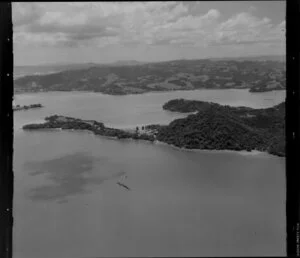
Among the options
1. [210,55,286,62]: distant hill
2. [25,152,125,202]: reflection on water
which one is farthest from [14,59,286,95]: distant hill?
[25,152,125,202]: reflection on water

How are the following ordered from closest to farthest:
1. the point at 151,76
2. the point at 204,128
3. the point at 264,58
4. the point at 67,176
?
the point at 264,58
the point at 67,176
the point at 151,76
the point at 204,128

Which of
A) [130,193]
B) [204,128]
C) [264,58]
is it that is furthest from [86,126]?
[264,58]

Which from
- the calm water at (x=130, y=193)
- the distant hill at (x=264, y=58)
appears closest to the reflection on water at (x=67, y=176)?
the calm water at (x=130, y=193)

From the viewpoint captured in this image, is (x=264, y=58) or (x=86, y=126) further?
(x=86, y=126)

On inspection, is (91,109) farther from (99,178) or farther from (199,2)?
(199,2)

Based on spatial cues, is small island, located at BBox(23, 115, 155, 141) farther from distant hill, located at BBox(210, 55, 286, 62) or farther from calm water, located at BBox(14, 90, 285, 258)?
distant hill, located at BBox(210, 55, 286, 62)

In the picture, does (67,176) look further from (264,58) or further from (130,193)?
(264,58)

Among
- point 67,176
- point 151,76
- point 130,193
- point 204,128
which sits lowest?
point 130,193

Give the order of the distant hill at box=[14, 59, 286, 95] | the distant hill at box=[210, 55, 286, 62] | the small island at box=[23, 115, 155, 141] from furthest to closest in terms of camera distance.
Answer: the small island at box=[23, 115, 155, 141] → the distant hill at box=[14, 59, 286, 95] → the distant hill at box=[210, 55, 286, 62]
